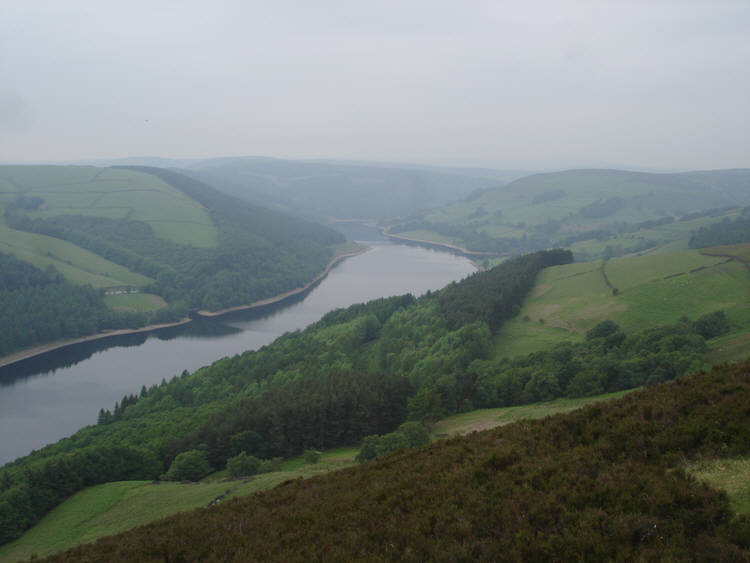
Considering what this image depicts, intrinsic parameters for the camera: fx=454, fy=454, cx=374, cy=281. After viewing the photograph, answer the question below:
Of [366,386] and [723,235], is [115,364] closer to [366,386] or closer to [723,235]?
[366,386]

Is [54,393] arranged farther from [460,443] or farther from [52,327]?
[460,443]

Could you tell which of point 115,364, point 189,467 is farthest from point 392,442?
point 115,364

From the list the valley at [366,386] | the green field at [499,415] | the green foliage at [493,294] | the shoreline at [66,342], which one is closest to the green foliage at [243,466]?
the valley at [366,386]

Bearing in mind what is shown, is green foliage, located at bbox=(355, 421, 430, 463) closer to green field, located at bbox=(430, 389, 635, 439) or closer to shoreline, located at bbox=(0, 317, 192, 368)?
green field, located at bbox=(430, 389, 635, 439)

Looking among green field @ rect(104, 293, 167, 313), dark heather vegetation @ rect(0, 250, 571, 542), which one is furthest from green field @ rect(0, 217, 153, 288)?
dark heather vegetation @ rect(0, 250, 571, 542)

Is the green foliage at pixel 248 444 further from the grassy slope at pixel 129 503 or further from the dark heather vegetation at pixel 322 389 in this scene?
the grassy slope at pixel 129 503

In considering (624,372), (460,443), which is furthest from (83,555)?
(624,372)
